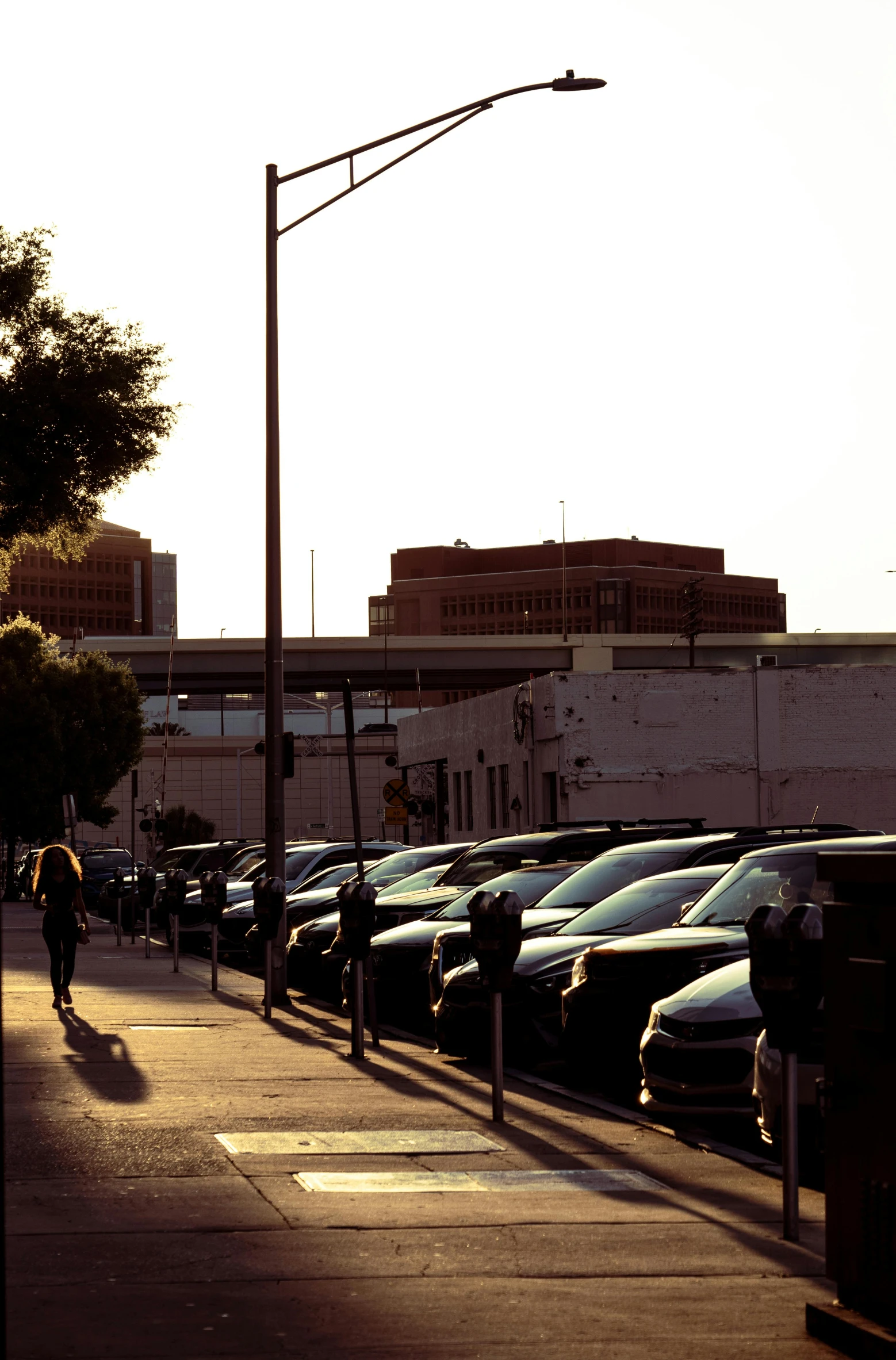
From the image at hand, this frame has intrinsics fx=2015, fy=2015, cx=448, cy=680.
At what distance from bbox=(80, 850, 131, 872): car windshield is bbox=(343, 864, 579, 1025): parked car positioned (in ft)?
103

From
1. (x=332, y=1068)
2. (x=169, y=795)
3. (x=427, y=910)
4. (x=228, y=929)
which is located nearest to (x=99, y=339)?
(x=228, y=929)

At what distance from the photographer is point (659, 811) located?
43500 millimetres

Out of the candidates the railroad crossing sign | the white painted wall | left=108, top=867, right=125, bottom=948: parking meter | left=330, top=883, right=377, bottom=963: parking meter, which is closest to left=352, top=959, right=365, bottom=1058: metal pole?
left=330, top=883, right=377, bottom=963: parking meter

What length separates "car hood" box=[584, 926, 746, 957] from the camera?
38.1 ft

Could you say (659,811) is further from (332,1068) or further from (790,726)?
(332,1068)

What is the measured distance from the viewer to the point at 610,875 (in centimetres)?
1611

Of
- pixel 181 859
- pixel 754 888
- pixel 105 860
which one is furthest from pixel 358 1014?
pixel 105 860

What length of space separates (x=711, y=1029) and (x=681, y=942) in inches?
67.3

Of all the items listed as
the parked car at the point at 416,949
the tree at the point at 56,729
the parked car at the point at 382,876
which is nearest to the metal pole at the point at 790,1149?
the parked car at the point at 416,949

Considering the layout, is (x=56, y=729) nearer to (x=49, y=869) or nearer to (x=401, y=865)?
(x=401, y=865)

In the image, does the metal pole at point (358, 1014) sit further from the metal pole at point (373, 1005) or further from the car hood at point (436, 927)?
the car hood at point (436, 927)

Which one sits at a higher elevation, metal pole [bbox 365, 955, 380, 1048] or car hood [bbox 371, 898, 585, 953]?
car hood [bbox 371, 898, 585, 953]

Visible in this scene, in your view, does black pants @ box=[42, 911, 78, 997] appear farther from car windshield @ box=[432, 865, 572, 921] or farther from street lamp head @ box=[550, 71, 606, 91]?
street lamp head @ box=[550, 71, 606, 91]

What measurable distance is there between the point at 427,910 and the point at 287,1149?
923cm
